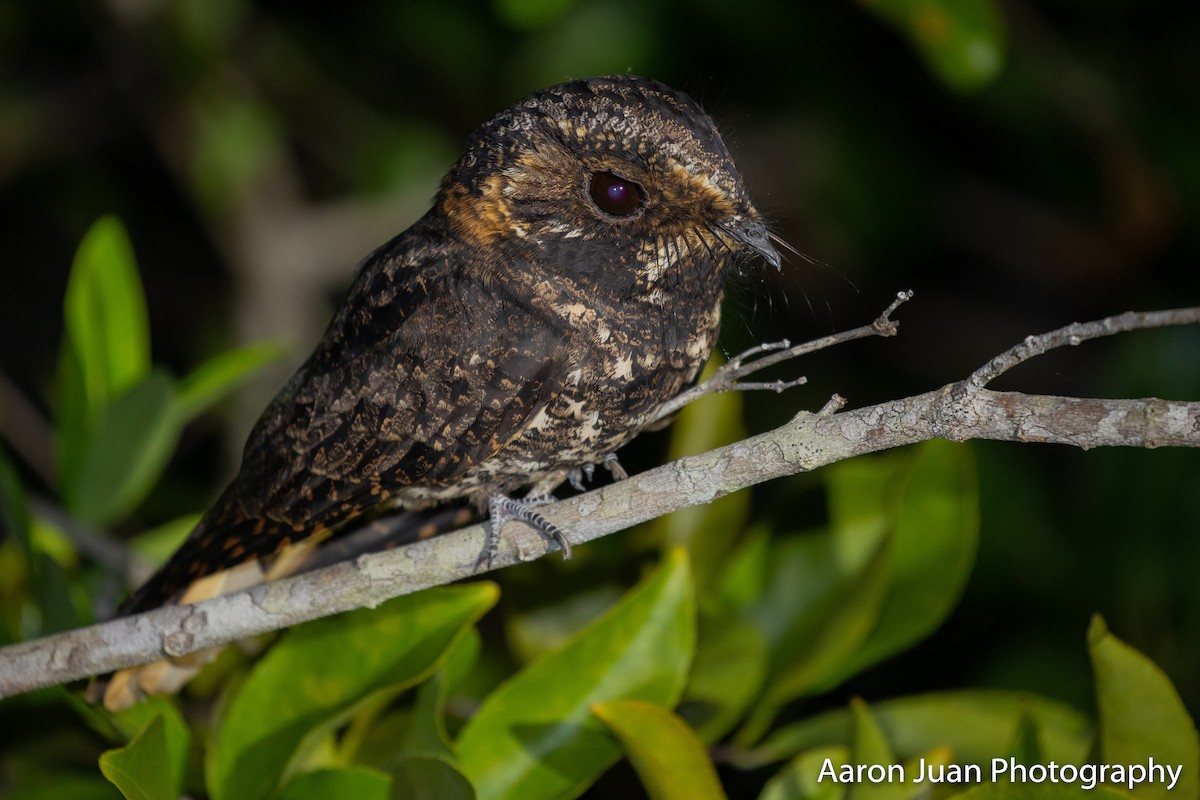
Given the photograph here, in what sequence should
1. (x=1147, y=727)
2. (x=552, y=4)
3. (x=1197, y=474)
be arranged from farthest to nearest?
(x=1197, y=474), (x=552, y=4), (x=1147, y=727)

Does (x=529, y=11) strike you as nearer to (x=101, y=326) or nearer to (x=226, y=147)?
(x=101, y=326)

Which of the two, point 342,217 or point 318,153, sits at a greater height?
point 318,153

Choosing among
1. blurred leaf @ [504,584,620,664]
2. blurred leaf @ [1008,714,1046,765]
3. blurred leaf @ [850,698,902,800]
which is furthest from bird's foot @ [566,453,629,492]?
blurred leaf @ [1008,714,1046,765]

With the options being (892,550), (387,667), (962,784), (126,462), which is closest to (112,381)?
(126,462)

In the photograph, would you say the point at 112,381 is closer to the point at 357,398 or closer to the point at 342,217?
the point at 357,398

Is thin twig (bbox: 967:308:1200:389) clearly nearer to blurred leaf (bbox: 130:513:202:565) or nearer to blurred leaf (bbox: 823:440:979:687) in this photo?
blurred leaf (bbox: 823:440:979:687)

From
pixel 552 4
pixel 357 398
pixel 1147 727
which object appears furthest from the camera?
pixel 552 4

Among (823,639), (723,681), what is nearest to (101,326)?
(723,681)
